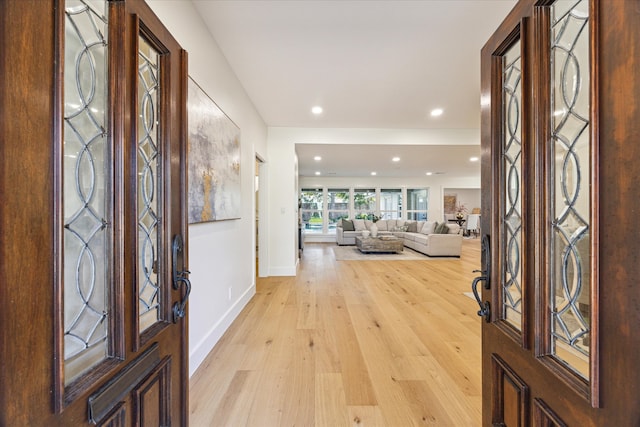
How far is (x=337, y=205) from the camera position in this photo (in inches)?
435

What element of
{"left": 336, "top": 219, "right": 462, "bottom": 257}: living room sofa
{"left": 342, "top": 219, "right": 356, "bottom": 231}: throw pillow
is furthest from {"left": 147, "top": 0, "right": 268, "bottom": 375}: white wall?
{"left": 342, "top": 219, "right": 356, "bottom": 231}: throw pillow

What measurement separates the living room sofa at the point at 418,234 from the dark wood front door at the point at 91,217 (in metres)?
6.81

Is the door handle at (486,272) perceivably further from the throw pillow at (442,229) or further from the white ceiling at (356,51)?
the throw pillow at (442,229)

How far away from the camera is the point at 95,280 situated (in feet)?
2.67

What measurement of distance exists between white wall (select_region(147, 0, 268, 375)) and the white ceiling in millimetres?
170

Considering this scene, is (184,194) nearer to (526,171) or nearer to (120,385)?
(120,385)

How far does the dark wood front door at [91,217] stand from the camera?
52 centimetres

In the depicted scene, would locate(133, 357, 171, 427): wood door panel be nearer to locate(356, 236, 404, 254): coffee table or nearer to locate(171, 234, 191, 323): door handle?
locate(171, 234, 191, 323): door handle

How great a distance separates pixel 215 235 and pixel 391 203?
9.62 meters

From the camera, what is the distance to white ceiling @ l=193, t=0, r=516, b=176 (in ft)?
6.61

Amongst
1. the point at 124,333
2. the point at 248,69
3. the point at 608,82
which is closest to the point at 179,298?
the point at 124,333

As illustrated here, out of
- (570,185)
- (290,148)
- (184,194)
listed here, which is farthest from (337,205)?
(570,185)

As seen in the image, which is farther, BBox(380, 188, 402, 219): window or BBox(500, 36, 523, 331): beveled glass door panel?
BBox(380, 188, 402, 219): window

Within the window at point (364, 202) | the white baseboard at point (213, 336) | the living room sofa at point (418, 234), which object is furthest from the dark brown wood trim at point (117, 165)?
the window at point (364, 202)
